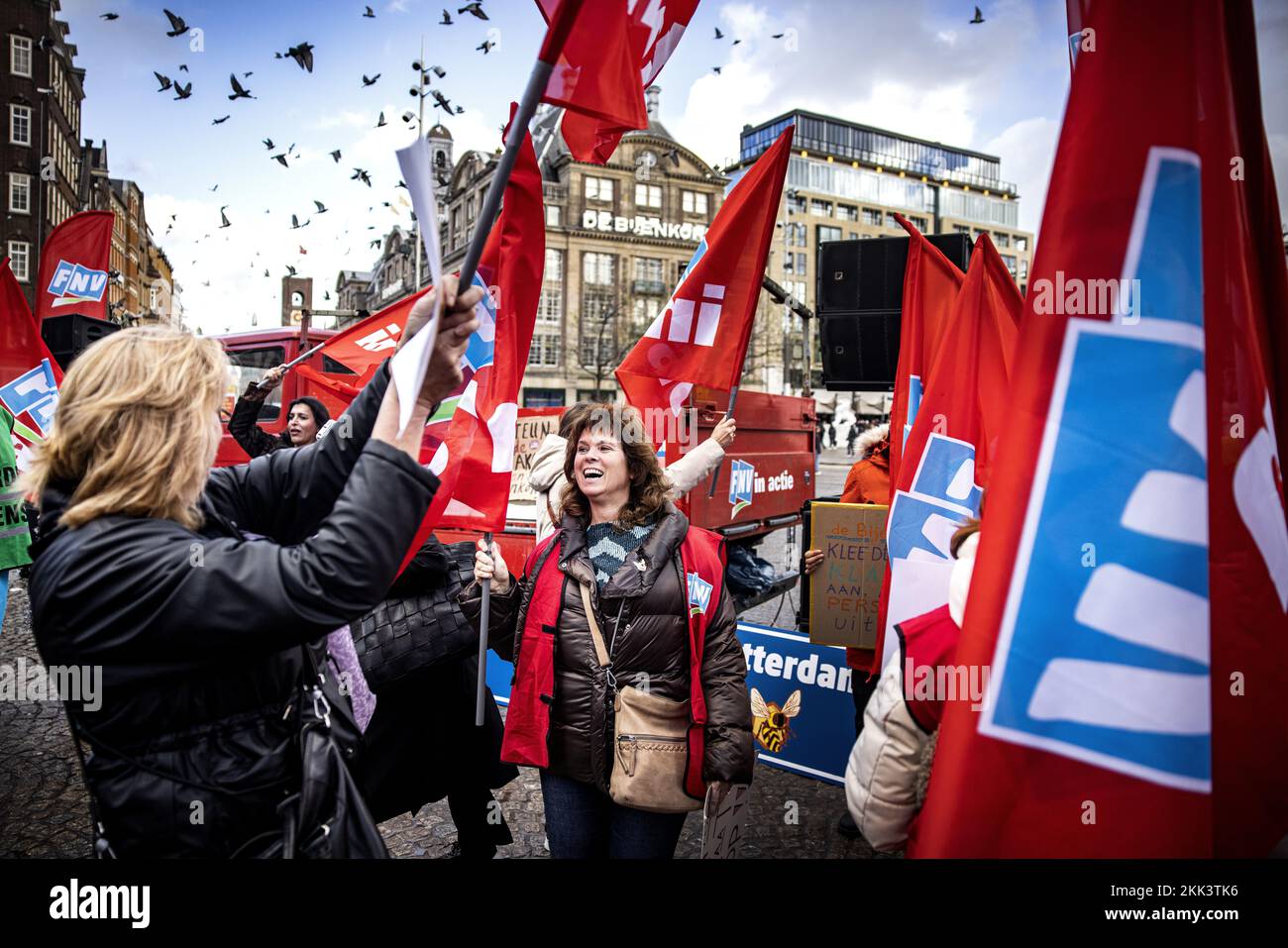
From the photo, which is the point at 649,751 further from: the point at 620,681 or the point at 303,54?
the point at 303,54

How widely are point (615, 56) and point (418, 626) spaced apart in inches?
84.4

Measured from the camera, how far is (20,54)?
36250 millimetres

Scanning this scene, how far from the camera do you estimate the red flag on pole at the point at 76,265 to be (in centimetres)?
922

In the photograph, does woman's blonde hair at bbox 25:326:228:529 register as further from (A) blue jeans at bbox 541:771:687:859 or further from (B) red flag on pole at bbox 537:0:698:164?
(A) blue jeans at bbox 541:771:687:859

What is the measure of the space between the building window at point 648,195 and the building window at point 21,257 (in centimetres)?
3537

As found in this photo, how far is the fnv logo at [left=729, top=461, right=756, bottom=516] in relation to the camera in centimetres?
765

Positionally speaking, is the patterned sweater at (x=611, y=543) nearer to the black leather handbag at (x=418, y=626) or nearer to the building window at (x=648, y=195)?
the black leather handbag at (x=418, y=626)

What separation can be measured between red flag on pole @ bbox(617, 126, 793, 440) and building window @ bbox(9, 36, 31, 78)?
46.8 m

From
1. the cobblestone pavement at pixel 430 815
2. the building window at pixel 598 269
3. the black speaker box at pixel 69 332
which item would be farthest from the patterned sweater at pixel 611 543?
the building window at pixel 598 269

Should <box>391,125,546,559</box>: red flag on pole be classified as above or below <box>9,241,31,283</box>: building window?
below

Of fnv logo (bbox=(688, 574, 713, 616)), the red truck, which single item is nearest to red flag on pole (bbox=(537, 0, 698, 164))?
fnv logo (bbox=(688, 574, 713, 616))

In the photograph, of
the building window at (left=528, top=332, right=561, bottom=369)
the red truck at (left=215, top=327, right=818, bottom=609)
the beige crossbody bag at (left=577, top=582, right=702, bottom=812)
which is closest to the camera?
the beige crossbody bag at (left=577, top=582, right=702, bottom=812)

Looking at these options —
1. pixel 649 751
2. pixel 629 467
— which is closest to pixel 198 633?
pixel 649 751

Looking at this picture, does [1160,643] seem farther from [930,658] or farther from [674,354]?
[674,354]
